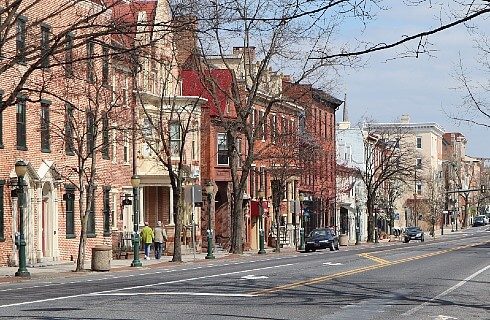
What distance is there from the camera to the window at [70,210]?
50438mm

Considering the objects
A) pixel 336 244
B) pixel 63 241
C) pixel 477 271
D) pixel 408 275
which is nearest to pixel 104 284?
pixel 408 275

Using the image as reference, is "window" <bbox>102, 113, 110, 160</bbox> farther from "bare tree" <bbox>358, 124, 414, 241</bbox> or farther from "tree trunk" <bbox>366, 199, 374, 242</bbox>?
"bare tree" <bbox>358, 124, 414, 241</bbox>

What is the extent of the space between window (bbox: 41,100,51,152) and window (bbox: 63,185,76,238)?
2.71m

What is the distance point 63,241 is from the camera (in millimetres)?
49844

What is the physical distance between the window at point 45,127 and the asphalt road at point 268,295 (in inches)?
457

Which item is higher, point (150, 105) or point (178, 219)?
point (150, 105)

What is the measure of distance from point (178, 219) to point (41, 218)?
5818 millimetres

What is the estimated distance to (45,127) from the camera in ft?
152

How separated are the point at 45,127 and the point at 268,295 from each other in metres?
24.3

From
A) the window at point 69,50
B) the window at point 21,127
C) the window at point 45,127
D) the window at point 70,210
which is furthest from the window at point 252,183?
the window at point 69,50

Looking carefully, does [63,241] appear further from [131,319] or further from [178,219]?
[131,319]

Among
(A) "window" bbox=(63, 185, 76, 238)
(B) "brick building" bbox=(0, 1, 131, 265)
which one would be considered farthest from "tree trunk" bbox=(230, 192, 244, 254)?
(A) "window" bbox=(63, 185, 76, 238)

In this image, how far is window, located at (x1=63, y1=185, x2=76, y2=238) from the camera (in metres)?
A: 50.4

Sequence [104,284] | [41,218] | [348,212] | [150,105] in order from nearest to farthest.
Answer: [104,284], [41,218], [150,105], [348,212]
